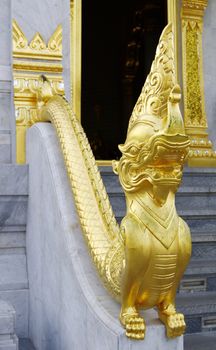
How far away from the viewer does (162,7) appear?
11.0 metres

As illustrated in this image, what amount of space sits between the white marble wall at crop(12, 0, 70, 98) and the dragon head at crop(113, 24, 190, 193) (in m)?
2.43

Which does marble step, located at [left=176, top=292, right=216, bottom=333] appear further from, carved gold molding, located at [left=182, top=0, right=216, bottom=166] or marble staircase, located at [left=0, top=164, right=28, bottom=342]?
carved gold molding, located at [left=182, top=0, right=216, bottom=166]

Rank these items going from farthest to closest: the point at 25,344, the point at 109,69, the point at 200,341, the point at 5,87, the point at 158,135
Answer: the point at 109,69
the point at 5,87
the point at 25,344
the point at 200,341
the point at 158,135

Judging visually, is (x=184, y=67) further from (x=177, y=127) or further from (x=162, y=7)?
(x=177, y=127)

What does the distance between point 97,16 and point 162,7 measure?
140 inches

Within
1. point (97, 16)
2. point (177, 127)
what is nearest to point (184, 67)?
point (177, 127)

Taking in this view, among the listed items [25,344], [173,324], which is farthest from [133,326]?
[25,344]

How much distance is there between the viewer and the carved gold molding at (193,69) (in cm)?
746

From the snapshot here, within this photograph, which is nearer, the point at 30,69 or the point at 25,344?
the point at 25,344

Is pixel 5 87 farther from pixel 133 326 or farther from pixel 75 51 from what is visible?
pixel 75 51

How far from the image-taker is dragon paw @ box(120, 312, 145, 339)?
2.13m

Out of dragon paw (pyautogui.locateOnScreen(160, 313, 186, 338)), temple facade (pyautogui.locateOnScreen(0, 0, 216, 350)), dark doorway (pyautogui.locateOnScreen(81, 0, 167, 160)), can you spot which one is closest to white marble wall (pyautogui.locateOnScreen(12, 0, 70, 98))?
temple facade (pyautogui.locateOnScreen(0, 0, 216, 350))

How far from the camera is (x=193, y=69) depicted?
7.53 m

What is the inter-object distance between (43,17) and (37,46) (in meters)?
0.24
